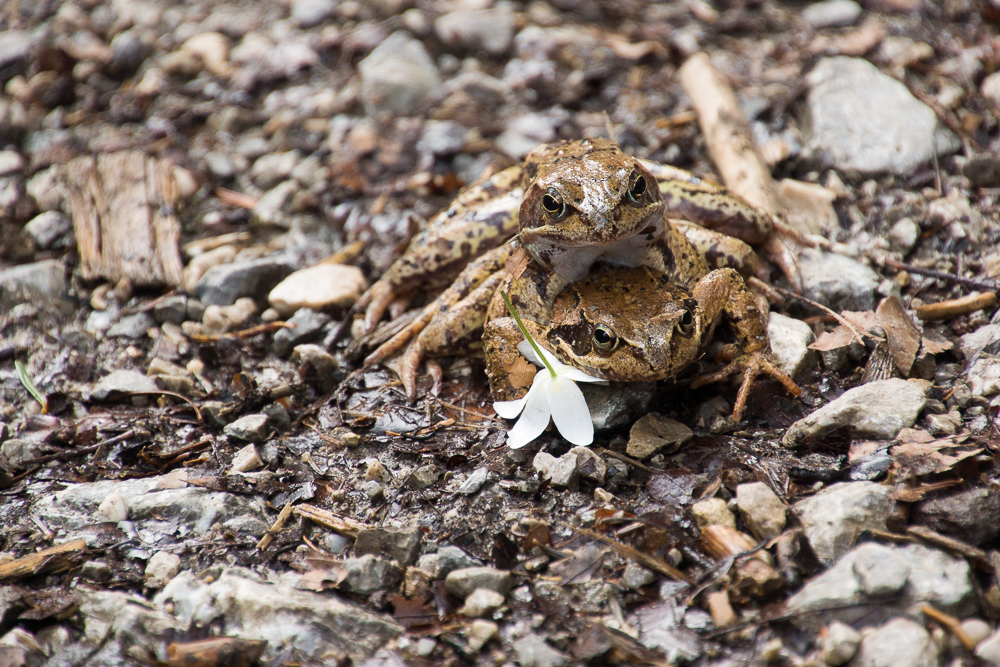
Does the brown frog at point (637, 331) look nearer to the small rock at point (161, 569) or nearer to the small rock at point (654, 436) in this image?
the small rock at point (654, 436)

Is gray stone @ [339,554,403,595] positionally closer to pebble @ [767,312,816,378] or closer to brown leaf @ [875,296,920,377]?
pebble @ [767,312,816,378]

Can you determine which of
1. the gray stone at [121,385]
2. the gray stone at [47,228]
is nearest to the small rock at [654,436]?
the gray stone at [121,385]

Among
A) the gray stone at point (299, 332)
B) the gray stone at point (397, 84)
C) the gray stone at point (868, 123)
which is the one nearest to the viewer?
the gray stone at point (299, 332)

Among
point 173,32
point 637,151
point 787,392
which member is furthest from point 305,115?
point 787,392

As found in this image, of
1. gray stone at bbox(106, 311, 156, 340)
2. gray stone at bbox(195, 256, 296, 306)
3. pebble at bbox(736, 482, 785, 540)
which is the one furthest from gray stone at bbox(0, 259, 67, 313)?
pebble at bbox(736, 482, 785, 540)

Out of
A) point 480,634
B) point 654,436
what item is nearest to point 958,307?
point 654,436
